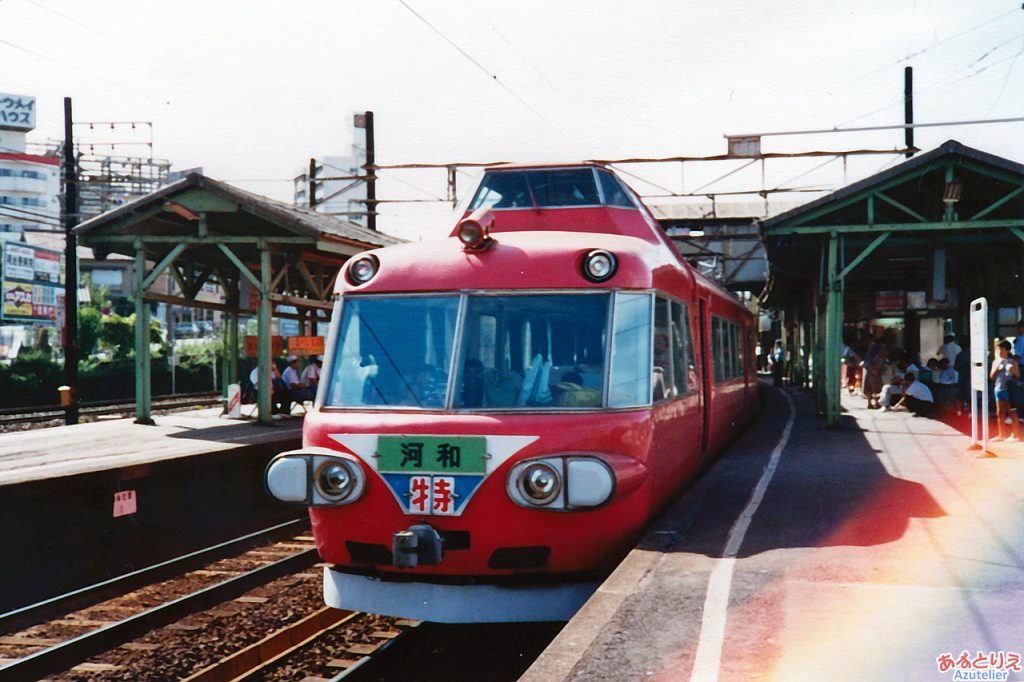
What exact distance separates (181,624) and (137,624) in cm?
38

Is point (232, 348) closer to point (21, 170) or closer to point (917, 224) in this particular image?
point (917, 224)

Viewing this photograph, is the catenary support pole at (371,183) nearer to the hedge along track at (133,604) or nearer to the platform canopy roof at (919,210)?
the platform canopy roof at (919,210)

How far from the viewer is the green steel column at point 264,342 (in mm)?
17391

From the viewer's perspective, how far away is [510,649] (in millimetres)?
7449

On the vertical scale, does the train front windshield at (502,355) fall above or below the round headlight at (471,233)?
below

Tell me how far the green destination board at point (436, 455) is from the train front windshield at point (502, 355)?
310mm

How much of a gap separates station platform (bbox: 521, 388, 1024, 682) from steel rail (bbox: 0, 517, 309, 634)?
211 inches

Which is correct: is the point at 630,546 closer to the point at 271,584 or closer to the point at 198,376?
the point at 271,584

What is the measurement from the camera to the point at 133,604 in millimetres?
9234

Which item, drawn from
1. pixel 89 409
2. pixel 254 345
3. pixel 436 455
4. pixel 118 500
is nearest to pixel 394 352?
pixel 436 455

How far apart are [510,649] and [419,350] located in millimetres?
2357

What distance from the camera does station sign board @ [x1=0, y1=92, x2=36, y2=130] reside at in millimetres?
88500

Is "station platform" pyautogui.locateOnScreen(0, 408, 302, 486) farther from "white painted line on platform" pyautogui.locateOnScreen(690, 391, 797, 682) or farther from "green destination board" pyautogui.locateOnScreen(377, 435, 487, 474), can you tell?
"white painted line on platform" pyautogui.locateOnScreen(690, 391, 797, 682)

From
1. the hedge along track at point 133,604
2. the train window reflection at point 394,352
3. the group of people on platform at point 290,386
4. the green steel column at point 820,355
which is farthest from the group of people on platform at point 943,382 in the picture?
the group of people on platform at point 290,386
